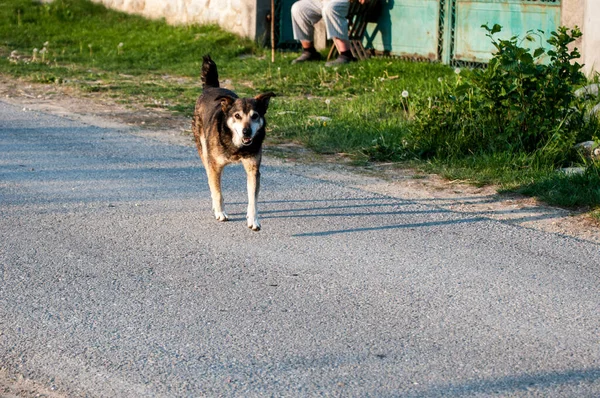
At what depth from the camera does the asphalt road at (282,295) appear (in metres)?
4.20

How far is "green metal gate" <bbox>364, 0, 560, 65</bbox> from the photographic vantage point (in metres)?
12.5

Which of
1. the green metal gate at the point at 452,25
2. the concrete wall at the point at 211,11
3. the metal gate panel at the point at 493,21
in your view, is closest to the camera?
the metal gate panel at the point at 493,21

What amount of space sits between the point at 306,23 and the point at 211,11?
2839 mm

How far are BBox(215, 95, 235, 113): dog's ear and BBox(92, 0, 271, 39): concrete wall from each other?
9.29 m

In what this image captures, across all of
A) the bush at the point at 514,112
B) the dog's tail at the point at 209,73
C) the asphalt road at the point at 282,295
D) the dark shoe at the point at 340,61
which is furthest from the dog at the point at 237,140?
the dark shoe at the point at 340,61

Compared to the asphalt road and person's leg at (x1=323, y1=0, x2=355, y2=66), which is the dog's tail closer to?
the asphalt road

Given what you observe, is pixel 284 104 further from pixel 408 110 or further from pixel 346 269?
pixel 346 269

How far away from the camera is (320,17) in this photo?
1457 cm

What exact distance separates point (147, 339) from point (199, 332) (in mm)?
266

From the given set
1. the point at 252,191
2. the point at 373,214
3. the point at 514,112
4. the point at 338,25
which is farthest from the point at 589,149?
the point at 338,25

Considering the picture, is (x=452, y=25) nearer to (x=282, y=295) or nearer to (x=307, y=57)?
(x=307, y=57)

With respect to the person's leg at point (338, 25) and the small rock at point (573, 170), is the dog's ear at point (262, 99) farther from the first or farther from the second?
the person's leg at point (338, 25)

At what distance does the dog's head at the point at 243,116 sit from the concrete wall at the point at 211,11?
9314mm

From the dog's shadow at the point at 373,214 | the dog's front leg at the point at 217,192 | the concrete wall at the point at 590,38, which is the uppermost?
the concrete wall at the point at 590,38
